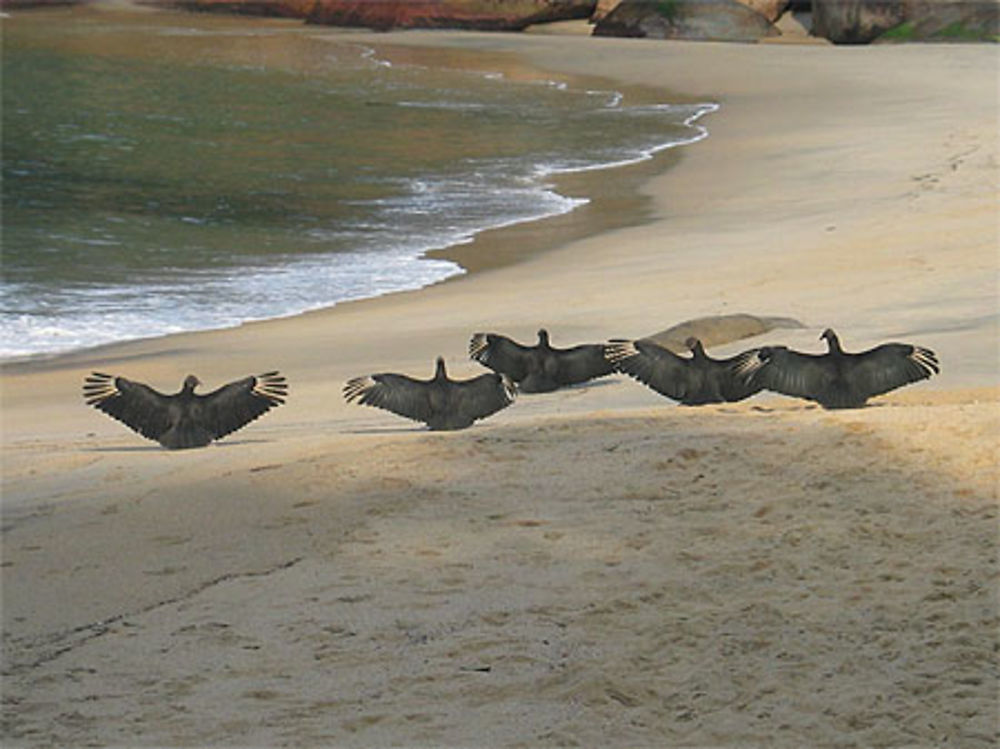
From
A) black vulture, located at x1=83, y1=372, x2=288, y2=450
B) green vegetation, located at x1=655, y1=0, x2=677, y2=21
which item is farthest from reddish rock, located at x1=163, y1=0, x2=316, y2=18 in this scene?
black vulture, located at x1=83, y1=372, x2=288, y2=450

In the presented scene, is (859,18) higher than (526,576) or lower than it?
higher

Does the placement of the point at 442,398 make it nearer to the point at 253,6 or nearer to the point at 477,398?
the point at 477,398

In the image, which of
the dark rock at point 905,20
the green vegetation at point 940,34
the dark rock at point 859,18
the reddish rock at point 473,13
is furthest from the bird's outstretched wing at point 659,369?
the reddish rock at point 473,13

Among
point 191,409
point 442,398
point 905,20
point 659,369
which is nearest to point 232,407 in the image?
point 191,409

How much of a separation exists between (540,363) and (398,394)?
127cm

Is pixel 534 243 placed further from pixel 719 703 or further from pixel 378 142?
pixel 719 703

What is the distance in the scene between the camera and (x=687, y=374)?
6.89 metres

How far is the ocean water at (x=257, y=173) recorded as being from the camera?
13.6 meters

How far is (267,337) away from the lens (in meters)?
11.3

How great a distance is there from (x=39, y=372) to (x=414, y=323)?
2452 mm

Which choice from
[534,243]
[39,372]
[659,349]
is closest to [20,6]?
[534,243]

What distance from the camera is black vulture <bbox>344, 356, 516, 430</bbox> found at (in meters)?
6.65

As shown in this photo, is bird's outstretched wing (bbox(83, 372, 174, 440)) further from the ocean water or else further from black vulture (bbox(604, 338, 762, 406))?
the ocean water

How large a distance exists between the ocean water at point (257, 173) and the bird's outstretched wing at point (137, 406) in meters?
4.70
